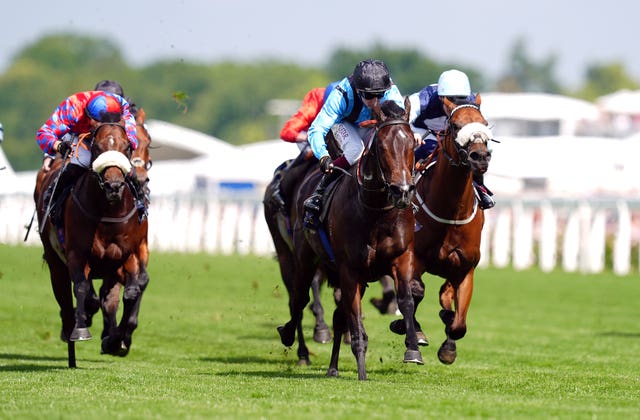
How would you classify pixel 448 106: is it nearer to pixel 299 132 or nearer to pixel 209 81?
pixel 299 132

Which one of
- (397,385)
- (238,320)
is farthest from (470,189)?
(238,320)

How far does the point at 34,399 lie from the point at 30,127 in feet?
334

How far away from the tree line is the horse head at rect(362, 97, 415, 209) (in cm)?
9359

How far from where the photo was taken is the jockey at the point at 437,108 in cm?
1188

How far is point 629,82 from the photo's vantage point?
508ft

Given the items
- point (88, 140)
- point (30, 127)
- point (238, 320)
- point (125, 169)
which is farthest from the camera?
point (30, 127)

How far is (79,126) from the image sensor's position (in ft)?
42.8

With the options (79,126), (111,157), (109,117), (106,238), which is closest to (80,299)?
(106,238)

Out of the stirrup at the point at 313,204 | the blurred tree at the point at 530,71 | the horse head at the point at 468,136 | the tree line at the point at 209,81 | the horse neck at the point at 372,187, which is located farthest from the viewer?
the blurred tree at the point at 530,71

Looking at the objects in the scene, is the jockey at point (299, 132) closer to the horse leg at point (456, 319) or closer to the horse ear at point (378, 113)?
the horse leg at point (456, 319)

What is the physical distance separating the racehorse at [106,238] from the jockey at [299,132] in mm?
1516

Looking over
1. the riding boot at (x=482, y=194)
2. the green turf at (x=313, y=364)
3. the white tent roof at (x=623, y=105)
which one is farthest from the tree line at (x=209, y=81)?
the riding boot at (x=482, y=194)

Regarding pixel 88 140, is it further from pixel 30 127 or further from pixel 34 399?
pixel 30 127

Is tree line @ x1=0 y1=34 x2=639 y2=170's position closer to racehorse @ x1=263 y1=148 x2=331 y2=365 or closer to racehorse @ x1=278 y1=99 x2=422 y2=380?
racehorse @ x1=263 y1=148 x2=331 y2=365
